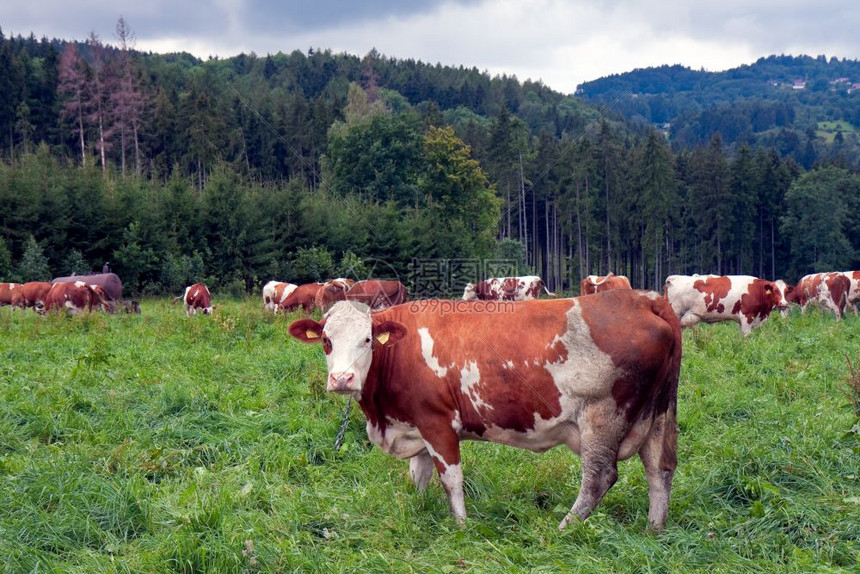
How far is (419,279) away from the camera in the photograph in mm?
39906

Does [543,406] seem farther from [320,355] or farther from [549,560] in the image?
[320,355]

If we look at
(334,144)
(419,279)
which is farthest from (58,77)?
(419,279)

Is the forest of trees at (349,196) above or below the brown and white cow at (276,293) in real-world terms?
above

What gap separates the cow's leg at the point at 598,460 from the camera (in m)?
5.60

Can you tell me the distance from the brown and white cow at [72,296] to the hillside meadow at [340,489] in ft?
43.9

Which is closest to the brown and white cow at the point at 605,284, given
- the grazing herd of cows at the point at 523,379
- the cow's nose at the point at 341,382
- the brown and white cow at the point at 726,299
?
the brown and white cow at the point at 726,299

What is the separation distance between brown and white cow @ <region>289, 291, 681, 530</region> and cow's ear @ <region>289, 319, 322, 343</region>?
262mm

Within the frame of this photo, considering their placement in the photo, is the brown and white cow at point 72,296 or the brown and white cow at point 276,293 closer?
the brown and white cow at point 72,296

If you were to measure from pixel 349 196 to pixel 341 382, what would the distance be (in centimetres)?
5173

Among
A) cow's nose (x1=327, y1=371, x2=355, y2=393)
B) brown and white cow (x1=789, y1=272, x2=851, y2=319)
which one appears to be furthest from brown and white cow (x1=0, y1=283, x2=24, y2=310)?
brown and white cow (x1=789, y1=272, x2=851, y2=319)

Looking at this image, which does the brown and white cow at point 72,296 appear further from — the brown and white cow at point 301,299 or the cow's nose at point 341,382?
the cow's nose at point 341,382

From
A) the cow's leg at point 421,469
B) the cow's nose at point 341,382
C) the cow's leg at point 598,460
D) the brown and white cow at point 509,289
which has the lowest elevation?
the brown and white cow at point 509,289

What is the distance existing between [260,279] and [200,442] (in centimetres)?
3489

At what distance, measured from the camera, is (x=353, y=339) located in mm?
6156
